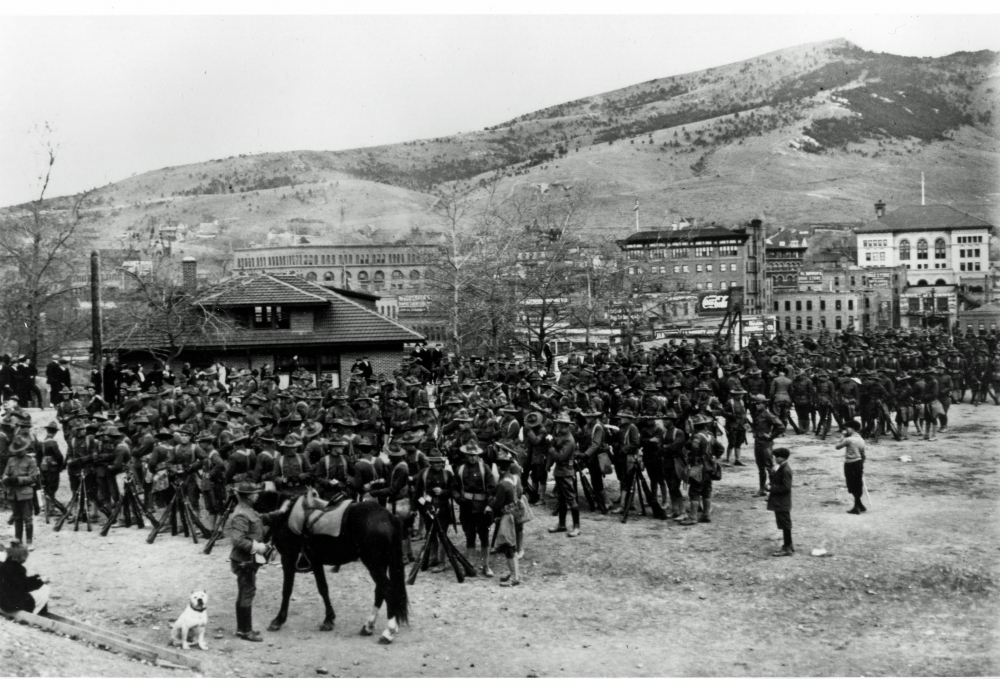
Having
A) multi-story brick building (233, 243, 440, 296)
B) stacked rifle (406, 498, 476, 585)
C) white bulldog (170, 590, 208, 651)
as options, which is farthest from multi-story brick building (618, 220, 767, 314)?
white bulldog (170, 590, 208, 651)

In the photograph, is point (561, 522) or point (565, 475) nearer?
point (565, 475)

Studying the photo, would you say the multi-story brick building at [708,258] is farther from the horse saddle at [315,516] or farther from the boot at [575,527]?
the horse saddle at [315,516]

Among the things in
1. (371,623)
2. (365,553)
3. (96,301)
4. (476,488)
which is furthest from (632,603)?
(96,301)

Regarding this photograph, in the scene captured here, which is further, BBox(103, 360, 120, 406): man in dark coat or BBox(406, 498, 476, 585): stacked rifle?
BBox(103, 360, 120, 406): man in dark coat

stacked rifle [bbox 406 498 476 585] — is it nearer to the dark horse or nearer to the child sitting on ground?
the dark horse

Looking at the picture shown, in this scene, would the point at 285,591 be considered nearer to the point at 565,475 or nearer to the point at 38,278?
the point at 565,475
